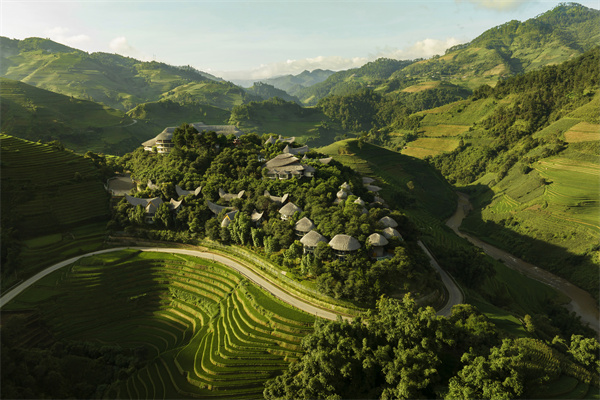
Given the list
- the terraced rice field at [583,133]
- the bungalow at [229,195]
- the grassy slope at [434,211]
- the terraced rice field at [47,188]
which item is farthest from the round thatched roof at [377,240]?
the terraced rice field at [583,133]

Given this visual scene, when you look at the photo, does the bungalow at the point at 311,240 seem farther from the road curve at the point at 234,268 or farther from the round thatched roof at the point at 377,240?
the road curve at the point at 234,268

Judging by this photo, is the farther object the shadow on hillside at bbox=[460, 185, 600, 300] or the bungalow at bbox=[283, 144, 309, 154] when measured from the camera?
the bungalow at bbox=[283, 144, 309, 154]

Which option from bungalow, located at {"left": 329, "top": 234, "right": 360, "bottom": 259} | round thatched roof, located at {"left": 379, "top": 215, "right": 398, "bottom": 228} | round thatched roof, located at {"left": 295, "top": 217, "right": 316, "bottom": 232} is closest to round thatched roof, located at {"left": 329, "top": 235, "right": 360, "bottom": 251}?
bungalow, located at {"left": 329, "top": 234, "right": 360, "bottom": 259}

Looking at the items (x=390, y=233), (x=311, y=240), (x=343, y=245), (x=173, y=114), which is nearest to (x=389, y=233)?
(x=390, y=233)

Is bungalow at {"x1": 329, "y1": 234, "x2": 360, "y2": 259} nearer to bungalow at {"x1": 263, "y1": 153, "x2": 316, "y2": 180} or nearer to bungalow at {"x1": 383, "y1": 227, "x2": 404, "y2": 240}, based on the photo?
bungalow at {"x1": 383, "y1": 227, "x2": 404, "y2": 240}

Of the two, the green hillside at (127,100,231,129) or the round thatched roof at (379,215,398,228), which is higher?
the green hillside at (127,100,231,129)

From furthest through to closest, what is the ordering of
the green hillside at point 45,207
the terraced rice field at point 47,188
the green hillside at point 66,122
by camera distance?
the green hillside at point 66,122 → the terraced rice field at point 47,188 → the green hillside at point 45,207

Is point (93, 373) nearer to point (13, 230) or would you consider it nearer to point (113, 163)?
point (13, 230)

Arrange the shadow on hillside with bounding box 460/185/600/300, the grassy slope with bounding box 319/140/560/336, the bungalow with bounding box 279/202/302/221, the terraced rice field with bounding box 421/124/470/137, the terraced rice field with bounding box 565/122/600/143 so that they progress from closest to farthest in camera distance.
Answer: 1. the grassy slope with bounding box 319/140/560/336
2. the bungalow with bounding box 279/202/302/221
3. the shadow on hillside with bounding box 460/185/600/300
4. the terraced rice field with bounding box 565/122/600/143
5. the terraced rice field with bounding box 421/124/470/137

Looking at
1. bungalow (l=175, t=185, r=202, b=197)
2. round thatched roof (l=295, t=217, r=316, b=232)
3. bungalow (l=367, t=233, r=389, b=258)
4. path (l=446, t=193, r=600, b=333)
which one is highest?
bungalow (l=175, t=185, r=202, b=197)
